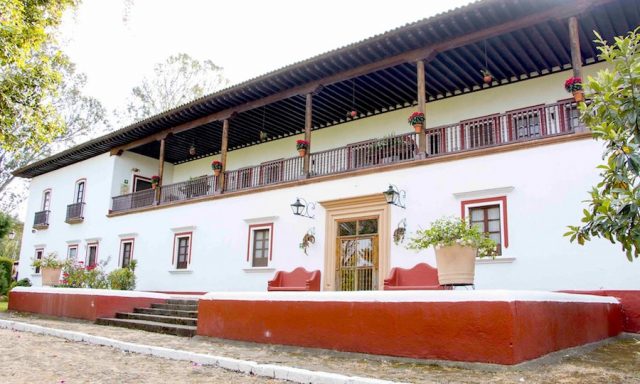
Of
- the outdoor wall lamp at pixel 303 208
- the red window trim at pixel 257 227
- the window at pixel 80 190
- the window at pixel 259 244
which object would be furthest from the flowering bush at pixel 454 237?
the window at pixel 80 190

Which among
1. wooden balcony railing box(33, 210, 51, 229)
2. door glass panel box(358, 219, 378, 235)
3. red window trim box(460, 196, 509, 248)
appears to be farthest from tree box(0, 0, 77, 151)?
wooden balcony railing box(33, 210, 51, 229)

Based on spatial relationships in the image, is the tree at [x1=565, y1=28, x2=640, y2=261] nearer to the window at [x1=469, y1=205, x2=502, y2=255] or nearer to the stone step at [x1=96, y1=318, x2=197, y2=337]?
the window at [x1=469, y1=205, x2=502, y2=255]

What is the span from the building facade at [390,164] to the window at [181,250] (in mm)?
35

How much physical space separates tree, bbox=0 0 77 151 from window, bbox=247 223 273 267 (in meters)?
5.31

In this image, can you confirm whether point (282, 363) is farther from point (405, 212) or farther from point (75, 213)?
point (75, 213)

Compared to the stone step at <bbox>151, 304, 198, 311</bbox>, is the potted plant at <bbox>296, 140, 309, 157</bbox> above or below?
above

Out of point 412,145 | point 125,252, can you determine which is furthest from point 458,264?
point 125,252

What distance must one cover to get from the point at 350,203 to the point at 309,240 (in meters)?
1.39

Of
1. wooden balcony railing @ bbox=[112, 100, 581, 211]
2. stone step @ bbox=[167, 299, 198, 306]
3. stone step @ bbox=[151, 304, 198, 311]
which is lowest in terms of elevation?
stone step @ bbox=[151, 304, 198, 311]

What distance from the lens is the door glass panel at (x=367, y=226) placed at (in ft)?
37.6

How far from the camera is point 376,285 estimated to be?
36.6 feet

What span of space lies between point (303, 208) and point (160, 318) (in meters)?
4.16

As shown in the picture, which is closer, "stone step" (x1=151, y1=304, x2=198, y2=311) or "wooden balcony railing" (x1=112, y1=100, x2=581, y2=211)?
"wooden balcony railing" (x1=112, y1=100, x2=581, y2=211)

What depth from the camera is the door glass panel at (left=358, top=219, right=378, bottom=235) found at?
11453 mm
